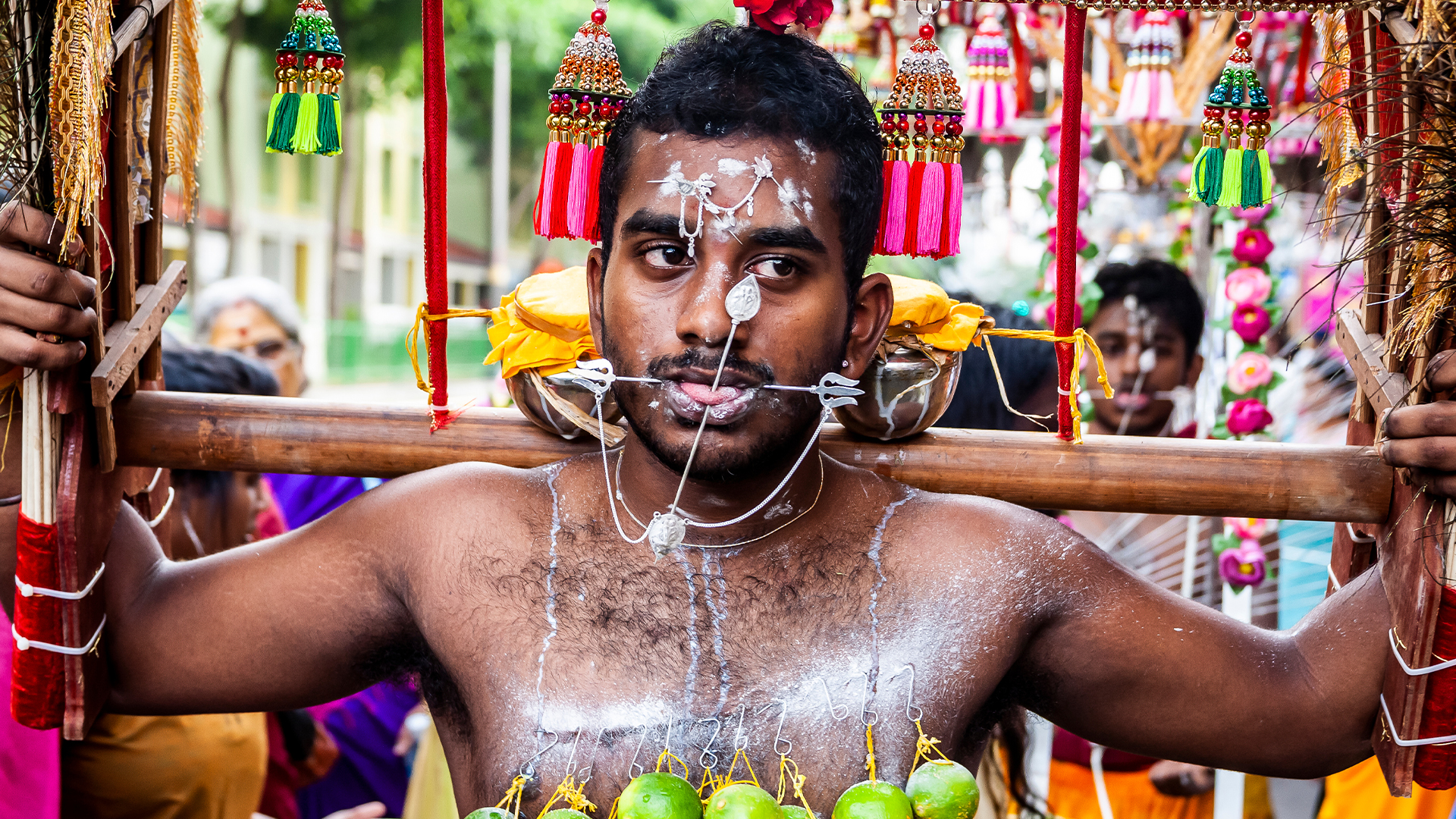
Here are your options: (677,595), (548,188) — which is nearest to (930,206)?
(548,188)

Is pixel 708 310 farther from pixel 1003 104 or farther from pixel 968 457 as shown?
pixel 1003 104

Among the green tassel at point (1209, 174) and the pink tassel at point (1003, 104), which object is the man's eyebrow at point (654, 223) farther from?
the pink tassel at point (1003, 104)

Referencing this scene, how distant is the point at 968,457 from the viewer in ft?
7.26

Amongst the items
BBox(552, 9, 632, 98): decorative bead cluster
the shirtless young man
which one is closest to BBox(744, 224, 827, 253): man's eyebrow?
the shirtless young man

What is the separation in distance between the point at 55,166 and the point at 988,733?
5.82 feet

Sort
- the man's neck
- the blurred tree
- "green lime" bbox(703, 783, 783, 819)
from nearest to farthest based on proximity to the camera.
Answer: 1. "green lime" bbox(703, 783, 783, 819)
2. the man's neck
3. the blurred tree

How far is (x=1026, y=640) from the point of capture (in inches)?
80.1

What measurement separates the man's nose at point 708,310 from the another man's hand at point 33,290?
37.8 inches

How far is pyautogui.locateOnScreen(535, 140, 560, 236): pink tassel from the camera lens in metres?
2.16

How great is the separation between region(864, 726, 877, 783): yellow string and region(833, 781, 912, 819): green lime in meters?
0.11

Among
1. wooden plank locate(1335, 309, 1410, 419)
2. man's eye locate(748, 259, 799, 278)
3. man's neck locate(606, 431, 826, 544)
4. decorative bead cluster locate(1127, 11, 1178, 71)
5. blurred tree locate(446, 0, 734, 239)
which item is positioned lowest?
man's neck locate(606, 431, 826, 544)

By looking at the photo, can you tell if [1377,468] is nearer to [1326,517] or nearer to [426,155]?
[1326,517]

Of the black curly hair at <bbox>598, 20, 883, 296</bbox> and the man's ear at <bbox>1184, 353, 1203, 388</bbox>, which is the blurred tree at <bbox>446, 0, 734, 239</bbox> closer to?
the man's ear at <bbox>1184, 353, 1203, 388</bbox>

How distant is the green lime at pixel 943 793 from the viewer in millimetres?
1714
